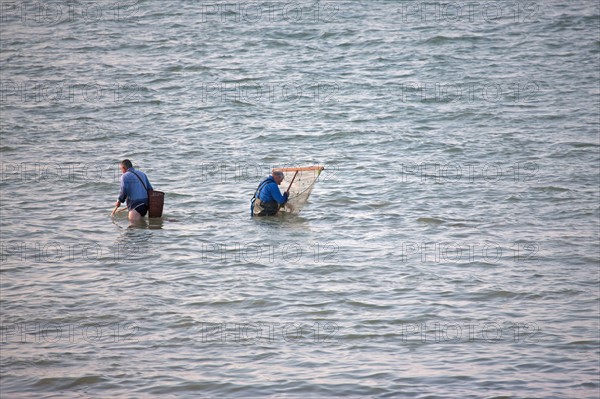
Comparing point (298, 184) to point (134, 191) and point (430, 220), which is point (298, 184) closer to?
point (430, 220)

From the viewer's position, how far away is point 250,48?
33.0 m

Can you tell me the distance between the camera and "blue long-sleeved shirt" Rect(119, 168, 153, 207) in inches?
669

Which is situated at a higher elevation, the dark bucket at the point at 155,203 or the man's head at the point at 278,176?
the man's head at the point at 278,176

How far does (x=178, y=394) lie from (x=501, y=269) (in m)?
6.68

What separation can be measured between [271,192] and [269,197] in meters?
0.16

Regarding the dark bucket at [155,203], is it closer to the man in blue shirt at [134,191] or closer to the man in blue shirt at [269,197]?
the man in blue shirt at [134,191]

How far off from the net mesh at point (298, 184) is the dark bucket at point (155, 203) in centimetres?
237

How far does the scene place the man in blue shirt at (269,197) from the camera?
17.0m

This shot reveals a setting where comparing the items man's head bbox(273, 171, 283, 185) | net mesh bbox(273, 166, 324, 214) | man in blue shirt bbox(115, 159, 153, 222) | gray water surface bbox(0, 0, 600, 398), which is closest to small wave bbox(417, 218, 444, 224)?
gray water surface bbox(0, 0, 600, 398)

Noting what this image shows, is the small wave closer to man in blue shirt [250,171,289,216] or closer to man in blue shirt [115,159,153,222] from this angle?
man in blue shirt [250,171,289,216]

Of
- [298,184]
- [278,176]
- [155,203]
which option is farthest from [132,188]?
[298,184]

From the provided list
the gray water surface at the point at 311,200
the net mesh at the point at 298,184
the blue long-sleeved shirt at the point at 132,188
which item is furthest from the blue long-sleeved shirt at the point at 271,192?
the blue long-sleeved shirt at the point at 132,188

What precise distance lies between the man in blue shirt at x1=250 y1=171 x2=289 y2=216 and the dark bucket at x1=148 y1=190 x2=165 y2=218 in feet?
5.86

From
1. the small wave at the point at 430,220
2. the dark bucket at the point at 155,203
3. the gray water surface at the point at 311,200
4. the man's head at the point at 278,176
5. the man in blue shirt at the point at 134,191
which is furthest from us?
the small wave at the point at 430,220
